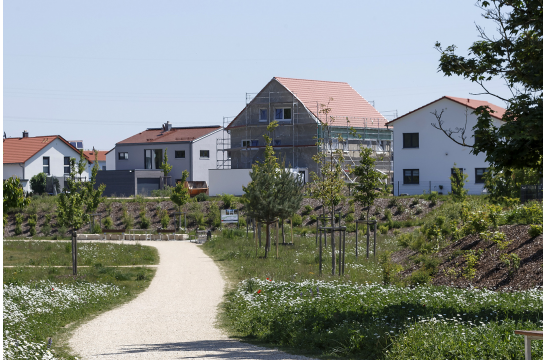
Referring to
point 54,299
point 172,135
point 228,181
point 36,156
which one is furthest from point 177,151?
point 54,299

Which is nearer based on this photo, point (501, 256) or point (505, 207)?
point (501, 256)

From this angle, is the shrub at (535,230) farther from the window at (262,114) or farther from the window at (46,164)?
the window at (46,164)

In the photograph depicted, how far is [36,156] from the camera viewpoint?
62031mm

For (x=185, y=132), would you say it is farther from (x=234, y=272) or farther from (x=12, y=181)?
(x=12, y=181)

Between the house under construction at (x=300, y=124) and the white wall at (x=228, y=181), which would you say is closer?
the white wall at (x=228, y=181)

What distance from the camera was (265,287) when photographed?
45.8 feet

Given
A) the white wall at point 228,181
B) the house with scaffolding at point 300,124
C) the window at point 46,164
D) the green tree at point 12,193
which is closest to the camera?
the green tree at point 12,193

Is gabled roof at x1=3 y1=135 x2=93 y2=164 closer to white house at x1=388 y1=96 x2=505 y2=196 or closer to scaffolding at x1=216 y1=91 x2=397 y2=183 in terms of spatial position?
scaffolding at x1=216 y1=91 x2=397 y2=183

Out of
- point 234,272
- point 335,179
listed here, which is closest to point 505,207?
point 335,179

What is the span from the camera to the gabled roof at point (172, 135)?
214ft

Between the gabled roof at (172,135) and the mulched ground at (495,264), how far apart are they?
49.4 meters

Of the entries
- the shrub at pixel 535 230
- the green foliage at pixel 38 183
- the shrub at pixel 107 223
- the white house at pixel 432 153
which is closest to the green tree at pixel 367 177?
the shrub at pixel 535 230

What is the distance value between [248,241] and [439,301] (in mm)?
18658

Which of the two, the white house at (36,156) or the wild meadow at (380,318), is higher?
the white house at (36,156)
